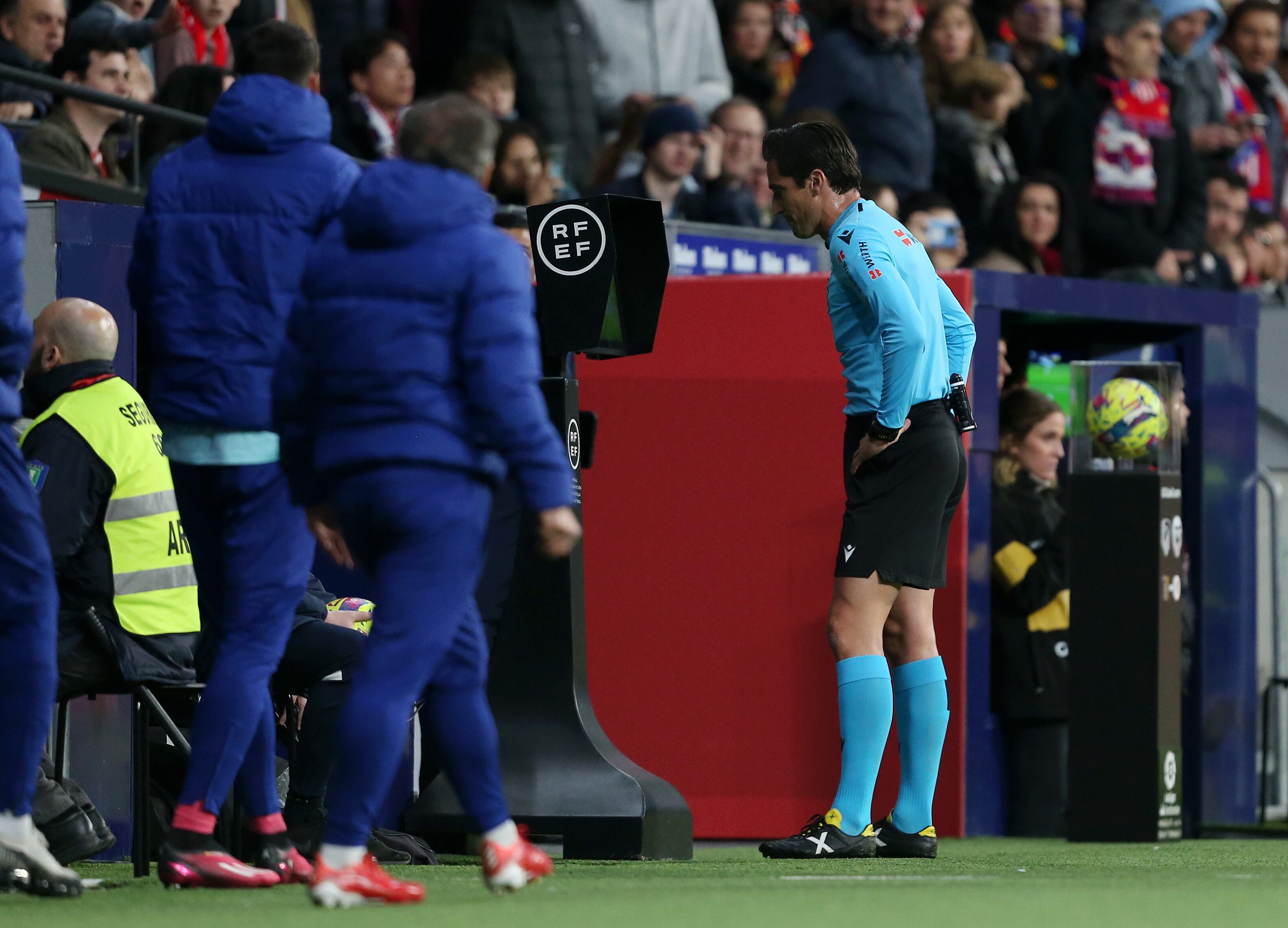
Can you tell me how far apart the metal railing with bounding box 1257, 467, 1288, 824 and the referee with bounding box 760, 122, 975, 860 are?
4023 mm

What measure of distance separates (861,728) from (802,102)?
6.20 m

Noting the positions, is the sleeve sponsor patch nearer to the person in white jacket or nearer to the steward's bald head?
the steward's bald head

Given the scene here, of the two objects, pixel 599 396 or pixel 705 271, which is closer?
pixel 599 396

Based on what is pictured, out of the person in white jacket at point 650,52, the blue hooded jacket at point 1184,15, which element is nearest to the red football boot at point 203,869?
the person in white jacket at point 650,52

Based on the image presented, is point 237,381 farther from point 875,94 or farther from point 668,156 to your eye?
point 875,94

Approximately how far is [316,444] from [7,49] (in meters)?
5.25

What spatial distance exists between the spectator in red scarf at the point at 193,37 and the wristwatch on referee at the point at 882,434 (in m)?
4.57

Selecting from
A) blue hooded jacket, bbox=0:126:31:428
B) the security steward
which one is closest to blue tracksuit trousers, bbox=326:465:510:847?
blue hooded jacket, bbox=0:126:31:428

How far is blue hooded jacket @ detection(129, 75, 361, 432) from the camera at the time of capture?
17.8ft

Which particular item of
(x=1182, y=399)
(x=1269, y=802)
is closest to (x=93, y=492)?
(x=1182, y=399)

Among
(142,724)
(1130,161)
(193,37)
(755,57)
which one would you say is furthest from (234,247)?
(1130,161)

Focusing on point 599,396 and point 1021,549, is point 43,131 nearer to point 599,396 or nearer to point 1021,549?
point 599,396

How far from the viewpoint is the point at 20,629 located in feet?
16.8

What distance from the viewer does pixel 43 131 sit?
8.99 m
